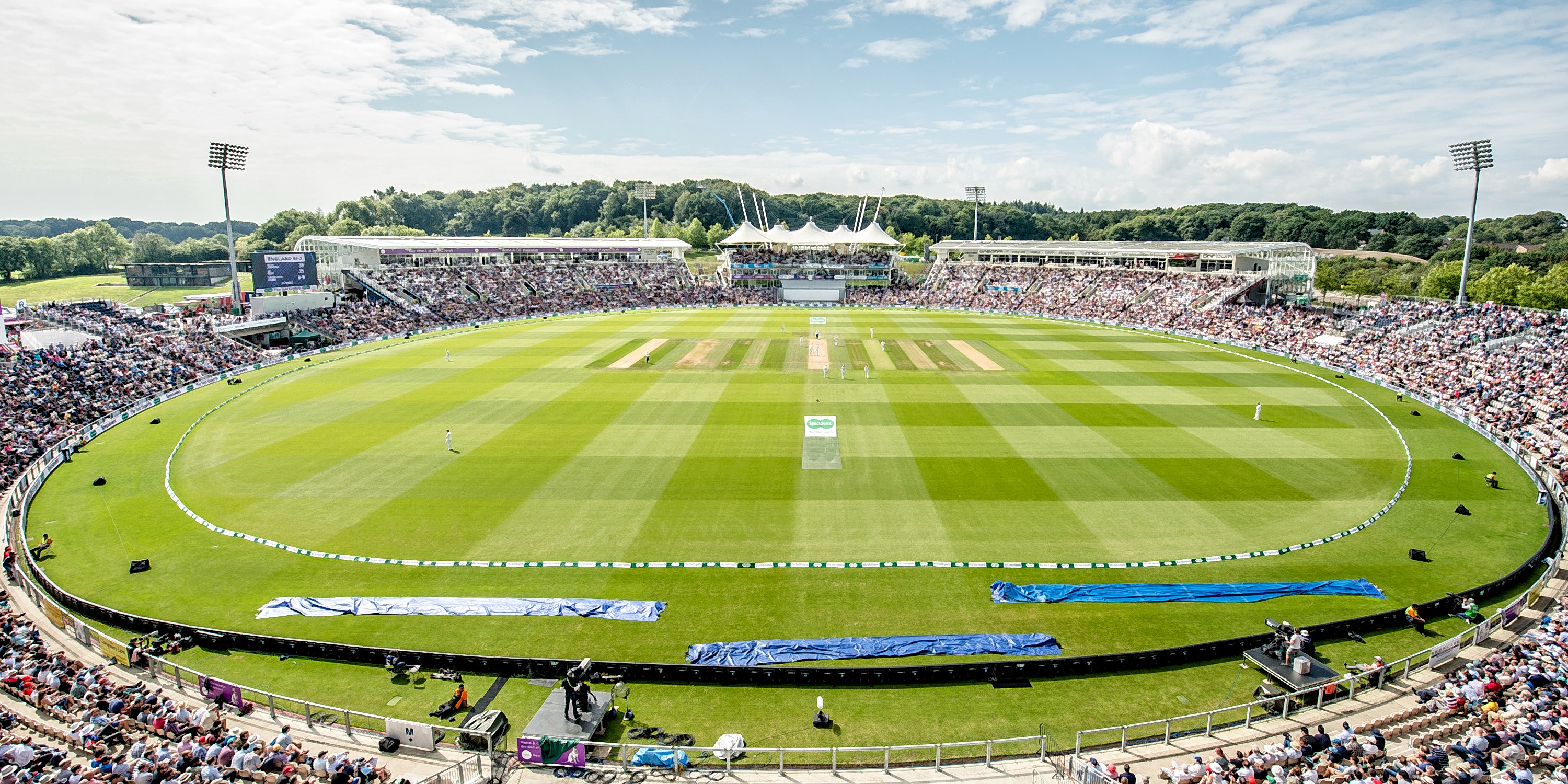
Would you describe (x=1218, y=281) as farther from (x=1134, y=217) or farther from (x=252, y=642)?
(x=1134, y=217)

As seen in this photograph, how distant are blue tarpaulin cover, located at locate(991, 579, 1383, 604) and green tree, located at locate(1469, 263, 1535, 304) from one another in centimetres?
7484

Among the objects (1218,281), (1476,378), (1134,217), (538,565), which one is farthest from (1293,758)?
(1134,217)

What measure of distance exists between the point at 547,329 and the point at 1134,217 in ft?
472

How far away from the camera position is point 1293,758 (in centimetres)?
1307

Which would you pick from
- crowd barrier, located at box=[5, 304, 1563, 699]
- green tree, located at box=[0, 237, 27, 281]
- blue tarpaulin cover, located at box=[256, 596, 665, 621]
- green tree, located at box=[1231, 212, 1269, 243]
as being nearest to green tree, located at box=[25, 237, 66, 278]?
green tree, located at box=[0, 237, 27, 281]

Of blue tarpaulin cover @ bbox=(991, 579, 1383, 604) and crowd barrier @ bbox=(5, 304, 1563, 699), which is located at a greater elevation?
blue tarpaulin cover @ bbox=(991, 579, 1383, 604)

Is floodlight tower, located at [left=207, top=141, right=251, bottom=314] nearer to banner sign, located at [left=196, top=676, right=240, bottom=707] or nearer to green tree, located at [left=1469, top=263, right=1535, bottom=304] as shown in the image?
banner sign, located at [left=196, top=676, right=240, bottom=707]

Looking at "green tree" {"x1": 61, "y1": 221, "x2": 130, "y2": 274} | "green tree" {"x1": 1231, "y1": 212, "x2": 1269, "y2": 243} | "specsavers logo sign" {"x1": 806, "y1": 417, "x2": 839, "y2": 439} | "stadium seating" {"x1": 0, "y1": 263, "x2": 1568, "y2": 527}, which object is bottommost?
"specsavers logo sign" {"x1": 806, "y1": 417, "x2": 839, "y2": 439}

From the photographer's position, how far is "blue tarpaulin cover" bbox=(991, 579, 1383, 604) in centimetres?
2023

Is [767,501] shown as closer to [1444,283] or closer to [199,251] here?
[1444,283]

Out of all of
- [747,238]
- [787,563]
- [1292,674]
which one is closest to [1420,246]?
[747,238]

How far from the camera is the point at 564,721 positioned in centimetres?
1463

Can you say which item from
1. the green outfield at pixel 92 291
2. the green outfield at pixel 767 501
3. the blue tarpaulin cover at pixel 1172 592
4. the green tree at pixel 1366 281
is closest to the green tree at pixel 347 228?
the green outfield at pixel 92 291

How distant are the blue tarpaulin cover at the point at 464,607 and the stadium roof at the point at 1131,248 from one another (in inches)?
3033
